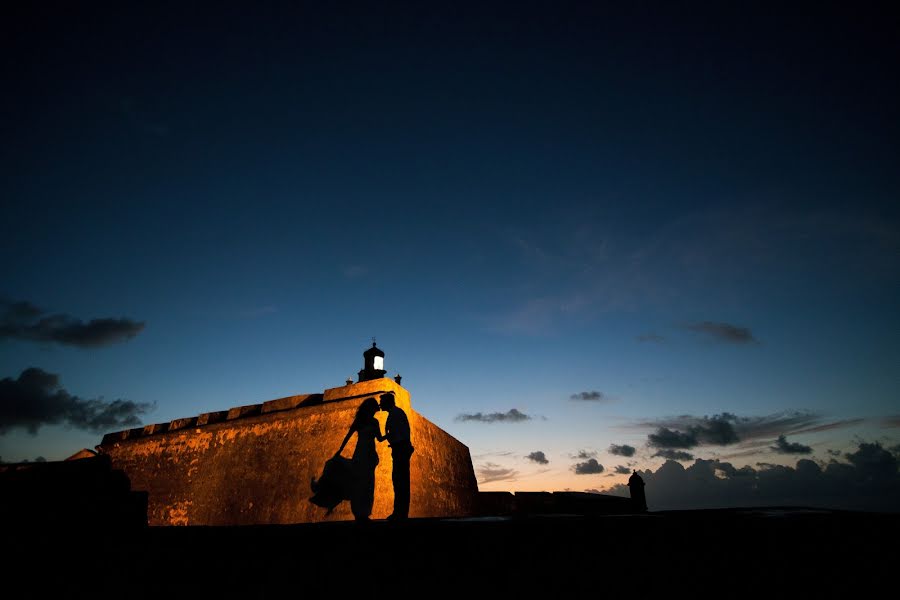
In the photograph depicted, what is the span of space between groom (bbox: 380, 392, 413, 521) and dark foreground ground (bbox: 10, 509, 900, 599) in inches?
145

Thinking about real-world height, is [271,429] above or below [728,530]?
above

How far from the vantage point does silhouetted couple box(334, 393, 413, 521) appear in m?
5.54

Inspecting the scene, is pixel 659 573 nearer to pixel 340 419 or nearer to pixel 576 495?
pixel 340 419

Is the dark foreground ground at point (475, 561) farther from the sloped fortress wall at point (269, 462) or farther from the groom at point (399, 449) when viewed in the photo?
the sloped fortress wall at point (269, 462)

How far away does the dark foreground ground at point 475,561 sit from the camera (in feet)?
4.97

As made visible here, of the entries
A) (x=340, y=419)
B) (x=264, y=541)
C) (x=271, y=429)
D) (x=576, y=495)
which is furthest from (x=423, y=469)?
(x=264, y=541)

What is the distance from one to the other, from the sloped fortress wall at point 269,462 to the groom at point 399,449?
485 cm

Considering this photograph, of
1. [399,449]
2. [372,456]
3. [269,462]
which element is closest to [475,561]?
[399,449]

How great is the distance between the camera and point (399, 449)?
18.6ft

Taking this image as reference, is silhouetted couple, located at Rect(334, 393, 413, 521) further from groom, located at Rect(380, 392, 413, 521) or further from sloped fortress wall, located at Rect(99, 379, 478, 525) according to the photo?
sloped fortress wall, located at Rect(99, 379, 478, 525)

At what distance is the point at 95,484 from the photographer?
12.7ft

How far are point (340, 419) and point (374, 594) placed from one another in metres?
10.6

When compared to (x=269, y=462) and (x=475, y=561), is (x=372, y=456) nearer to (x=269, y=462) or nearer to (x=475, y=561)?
(x=475, y=561)

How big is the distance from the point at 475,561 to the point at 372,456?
15.1 ft
